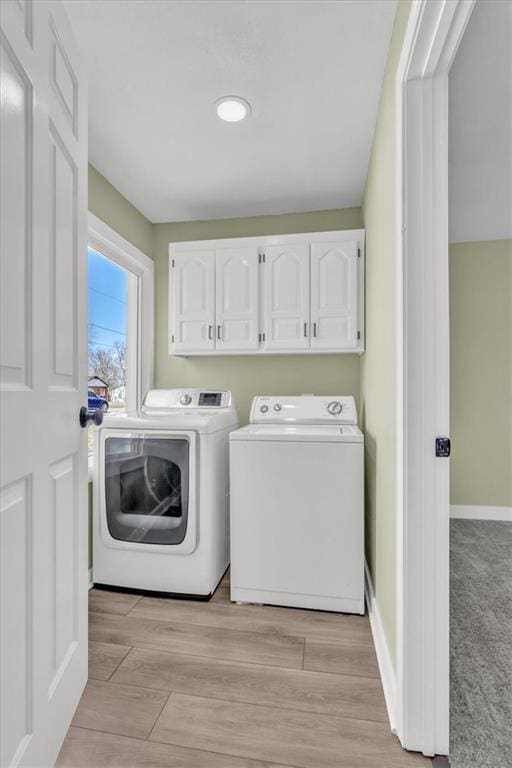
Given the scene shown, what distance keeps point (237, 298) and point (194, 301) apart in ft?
1.03

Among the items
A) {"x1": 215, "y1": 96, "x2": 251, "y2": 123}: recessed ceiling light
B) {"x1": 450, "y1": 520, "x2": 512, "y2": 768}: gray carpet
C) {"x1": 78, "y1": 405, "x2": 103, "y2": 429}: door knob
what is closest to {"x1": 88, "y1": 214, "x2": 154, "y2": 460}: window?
{"x1": 215, "y1": 96, "x2": 251, "y2": 123}: recessed ceiling light

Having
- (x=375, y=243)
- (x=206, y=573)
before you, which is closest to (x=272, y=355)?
(x=375, y=243)

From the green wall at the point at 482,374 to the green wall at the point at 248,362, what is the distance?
47.5 inches

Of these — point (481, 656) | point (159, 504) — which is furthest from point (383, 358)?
point (159, 504)

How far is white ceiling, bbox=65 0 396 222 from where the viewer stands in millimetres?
1422

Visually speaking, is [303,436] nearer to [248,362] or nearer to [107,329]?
[248,362]

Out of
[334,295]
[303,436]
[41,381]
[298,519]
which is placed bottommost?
[298,519]

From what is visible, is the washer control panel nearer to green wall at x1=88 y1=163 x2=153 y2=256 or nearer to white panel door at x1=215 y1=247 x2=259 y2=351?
white panel door at x1=215 y1=247 x2=259 y2=351

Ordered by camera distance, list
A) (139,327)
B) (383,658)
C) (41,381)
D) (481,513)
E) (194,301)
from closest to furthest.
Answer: (41,381) < (383,658) < (194,301) < (139,327) < (481,513)

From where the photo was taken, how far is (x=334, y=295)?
2.62 meters

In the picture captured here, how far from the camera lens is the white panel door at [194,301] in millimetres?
2797

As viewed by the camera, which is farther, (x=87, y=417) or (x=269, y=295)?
(x=269, y=295)

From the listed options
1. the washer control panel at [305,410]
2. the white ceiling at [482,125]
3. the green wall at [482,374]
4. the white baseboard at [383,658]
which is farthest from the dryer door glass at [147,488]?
the green wall at [482,374]

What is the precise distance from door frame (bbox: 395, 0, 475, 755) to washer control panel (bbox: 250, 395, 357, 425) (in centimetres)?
131
